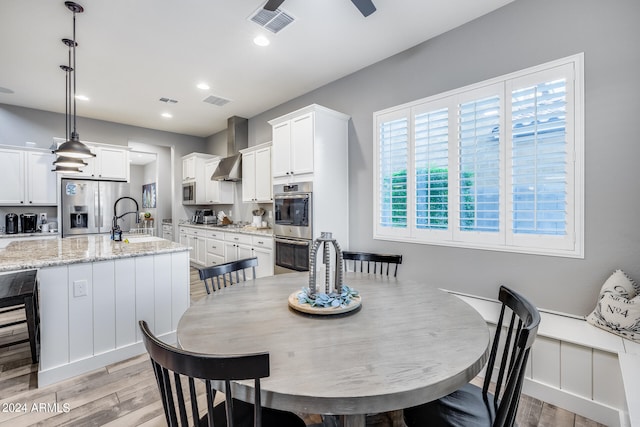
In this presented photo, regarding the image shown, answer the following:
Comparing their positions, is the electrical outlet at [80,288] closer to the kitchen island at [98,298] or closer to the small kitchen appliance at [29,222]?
the kitchen island at [98,298]

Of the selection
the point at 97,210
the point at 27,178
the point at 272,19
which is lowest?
the point at 97,210

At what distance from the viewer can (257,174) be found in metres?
4.85

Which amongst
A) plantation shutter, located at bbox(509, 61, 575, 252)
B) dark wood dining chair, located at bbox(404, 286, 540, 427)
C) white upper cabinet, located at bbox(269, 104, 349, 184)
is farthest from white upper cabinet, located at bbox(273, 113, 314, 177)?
dark wood dining chair, located at bbox(404, 286, 540, 427)

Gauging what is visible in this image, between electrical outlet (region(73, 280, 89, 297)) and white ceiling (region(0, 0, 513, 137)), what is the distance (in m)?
2.29

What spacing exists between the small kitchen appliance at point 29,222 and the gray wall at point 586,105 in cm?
570

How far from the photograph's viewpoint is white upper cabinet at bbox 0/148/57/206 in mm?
4492

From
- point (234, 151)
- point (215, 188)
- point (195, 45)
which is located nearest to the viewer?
point (195, 45)

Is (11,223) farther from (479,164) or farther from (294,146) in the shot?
(479,164)

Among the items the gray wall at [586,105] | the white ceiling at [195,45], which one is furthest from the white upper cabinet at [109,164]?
the gray wall at [586,105]

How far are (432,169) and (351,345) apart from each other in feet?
7.63

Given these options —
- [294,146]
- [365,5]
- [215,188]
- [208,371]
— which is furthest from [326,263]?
[215,188]

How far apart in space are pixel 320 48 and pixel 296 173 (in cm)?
140

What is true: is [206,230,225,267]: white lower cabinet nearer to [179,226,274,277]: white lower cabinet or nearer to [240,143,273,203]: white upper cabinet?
[179,226,274,277]: white lower cabinet

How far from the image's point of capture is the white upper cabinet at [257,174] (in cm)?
463
